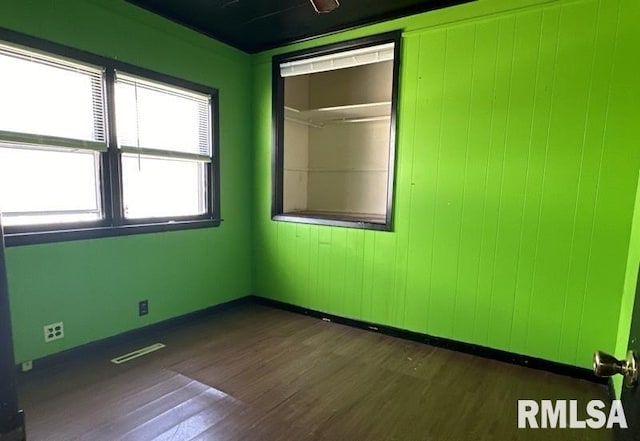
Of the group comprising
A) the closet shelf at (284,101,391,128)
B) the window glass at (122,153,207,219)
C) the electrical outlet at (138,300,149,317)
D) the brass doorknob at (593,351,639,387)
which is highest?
the closet shelf at (284,101,391,128)

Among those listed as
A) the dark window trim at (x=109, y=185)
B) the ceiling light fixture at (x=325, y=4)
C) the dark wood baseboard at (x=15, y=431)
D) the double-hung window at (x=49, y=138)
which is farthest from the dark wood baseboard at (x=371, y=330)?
the ceiling light fixture at (x=325, y=4)

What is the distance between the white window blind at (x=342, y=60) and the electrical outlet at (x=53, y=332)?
105 inches

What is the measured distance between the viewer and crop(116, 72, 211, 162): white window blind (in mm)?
2615

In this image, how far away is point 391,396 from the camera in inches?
82.4

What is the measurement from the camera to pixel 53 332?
91.1 inches

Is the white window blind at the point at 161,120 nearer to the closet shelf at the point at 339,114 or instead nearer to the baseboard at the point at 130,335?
the closet shelf at the point at 339,114

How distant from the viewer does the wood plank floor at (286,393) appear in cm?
179

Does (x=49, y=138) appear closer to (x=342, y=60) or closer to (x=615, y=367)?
(x=342, y=60)

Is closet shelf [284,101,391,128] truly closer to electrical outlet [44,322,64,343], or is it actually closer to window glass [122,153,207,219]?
window glass [122,153,207,219]

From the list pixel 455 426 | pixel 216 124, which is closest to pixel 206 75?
pixel 216 124

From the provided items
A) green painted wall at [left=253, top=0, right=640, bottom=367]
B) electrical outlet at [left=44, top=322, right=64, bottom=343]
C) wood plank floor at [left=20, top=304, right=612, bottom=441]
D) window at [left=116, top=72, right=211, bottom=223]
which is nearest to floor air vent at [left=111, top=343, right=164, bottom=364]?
wood plank floor at [left=20, top=304, right=612, bottom=441]

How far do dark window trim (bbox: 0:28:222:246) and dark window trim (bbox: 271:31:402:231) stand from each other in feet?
1.82

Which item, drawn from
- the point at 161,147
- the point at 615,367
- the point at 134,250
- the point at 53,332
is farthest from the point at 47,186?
the point at 615,367

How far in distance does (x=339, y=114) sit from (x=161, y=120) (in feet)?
5.76
